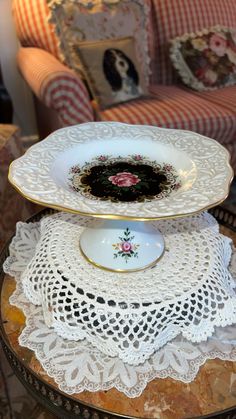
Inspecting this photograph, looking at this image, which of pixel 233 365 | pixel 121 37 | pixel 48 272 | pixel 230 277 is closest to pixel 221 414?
pixel 233 365

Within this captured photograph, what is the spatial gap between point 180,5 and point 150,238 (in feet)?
5.17

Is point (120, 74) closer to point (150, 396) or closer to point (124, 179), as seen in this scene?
point (124, 179)

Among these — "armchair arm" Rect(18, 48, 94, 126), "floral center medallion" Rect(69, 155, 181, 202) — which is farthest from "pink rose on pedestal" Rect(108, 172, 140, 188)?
"armchair arm" Rect(18, 48, 94, 126)

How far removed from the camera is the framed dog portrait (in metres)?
1.67

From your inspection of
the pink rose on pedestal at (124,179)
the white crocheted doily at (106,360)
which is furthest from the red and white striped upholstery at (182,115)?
the white crocheted doily at (106,360)

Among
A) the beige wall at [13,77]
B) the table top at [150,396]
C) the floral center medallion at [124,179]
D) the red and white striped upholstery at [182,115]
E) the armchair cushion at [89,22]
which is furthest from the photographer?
the beige wall at [13,77]

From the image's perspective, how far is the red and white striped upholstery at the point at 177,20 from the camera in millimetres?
1999

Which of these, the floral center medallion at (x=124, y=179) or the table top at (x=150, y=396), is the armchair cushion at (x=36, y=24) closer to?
the floral center medallion at (x=124, y=179)

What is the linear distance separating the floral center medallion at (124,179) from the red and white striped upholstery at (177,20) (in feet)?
4.23

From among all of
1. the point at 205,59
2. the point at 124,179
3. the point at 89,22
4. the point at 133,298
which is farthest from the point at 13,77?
the point at 133,298

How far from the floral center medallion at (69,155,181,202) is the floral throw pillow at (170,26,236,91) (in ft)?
3.75

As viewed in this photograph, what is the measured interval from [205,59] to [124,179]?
1284mm

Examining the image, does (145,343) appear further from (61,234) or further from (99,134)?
(99,134)

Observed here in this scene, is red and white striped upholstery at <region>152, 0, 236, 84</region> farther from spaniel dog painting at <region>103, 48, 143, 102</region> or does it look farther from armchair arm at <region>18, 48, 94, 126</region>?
armchair arm at <region>18, 48, 94, 126</region>
